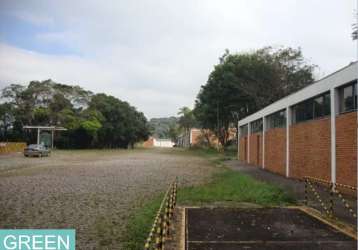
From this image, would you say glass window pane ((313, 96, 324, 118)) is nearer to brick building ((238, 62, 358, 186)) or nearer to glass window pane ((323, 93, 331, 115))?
brick building ((238, 62, 358, 186))

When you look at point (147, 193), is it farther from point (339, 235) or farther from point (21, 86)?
point (21, 86)

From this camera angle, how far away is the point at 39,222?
9641 mm

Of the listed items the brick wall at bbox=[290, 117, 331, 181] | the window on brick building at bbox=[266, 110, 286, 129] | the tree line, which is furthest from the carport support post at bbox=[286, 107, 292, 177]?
the tree line

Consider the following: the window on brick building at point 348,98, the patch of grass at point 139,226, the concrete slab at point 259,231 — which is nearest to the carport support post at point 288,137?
the window on brick building at point 348,98

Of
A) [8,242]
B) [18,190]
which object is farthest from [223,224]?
[18,190]

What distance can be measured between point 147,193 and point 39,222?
626 cm

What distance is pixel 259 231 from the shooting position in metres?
9.22

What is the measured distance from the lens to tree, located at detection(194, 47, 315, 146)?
5016 cm

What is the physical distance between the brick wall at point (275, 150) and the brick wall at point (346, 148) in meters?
8.76

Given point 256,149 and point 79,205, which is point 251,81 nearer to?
point 256,149

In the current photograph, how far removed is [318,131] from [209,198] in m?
7.19

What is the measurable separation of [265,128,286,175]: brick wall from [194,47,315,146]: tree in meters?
21.1

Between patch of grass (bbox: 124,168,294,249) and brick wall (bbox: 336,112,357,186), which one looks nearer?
patch of grass (bbox: 124,168,294,249)

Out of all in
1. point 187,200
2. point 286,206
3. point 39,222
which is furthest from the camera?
point 187,200
